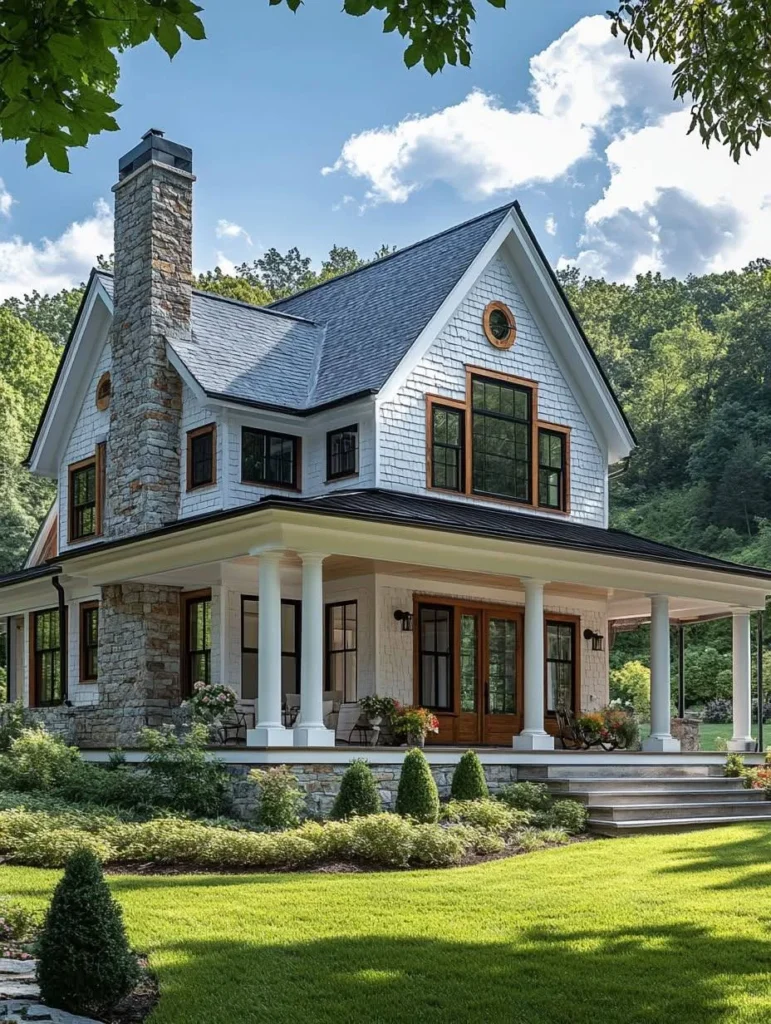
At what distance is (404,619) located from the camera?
1980 centimetres

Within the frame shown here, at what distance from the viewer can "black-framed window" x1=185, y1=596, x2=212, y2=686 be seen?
20172 millimetres

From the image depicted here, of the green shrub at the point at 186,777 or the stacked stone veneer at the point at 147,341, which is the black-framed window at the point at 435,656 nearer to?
the stacked stone veneer at the point at 147,341

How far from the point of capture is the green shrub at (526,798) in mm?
16531

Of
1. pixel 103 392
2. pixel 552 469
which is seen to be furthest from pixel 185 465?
pixel 552 469

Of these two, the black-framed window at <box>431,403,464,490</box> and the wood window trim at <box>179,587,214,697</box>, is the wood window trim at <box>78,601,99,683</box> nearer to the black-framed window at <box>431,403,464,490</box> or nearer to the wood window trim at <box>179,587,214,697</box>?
the wood window trim at <box>179,587,214,697</box>

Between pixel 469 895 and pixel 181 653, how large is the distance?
1040 centimetres

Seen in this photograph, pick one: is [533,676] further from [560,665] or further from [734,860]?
[734,860]

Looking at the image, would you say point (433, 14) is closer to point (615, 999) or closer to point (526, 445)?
point (615, 999)

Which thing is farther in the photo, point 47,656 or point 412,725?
point 47,656

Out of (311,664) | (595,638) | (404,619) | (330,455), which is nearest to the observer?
(311,664)

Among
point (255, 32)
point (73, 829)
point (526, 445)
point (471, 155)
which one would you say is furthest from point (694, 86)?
point (471, 155)

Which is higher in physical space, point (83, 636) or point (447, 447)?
point (447, 447)

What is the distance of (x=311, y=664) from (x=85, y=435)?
937 cm

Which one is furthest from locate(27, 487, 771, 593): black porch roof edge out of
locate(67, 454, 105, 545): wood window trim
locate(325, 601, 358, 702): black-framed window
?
locate(67, 454, 105, 545): wood window trim
